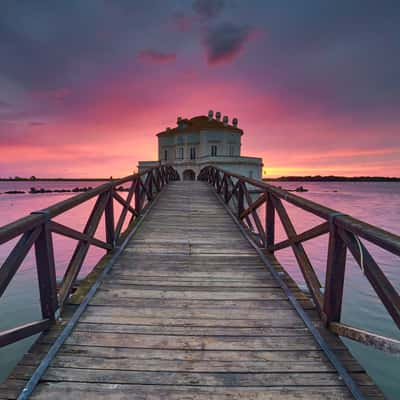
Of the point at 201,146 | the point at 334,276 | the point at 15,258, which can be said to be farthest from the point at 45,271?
the point at 201,146

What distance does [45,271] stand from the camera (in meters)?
2.44

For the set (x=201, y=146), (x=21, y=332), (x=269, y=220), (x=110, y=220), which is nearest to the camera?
(x=21, y=332)

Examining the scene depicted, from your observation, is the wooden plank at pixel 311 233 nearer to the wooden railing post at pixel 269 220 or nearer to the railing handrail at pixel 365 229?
the railing handrail at pixel 365 229

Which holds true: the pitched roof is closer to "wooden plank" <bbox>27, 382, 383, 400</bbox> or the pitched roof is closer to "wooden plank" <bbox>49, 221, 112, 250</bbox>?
"wooden plank" <bbox>49, 221, 112, 250</bbox>

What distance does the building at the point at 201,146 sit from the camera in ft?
130

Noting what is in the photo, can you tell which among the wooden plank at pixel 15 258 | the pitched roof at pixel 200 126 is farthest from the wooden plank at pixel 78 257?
the pitched roof at pixel 200 126

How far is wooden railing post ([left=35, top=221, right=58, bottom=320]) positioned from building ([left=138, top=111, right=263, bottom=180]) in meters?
35.7

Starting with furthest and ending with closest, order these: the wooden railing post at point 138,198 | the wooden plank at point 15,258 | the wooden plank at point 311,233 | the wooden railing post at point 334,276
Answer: the wooden railing post at point 138,198
the wooden plank at point 311,233
the wooden railing post at point 334,276
the wooden plank at point 15,258

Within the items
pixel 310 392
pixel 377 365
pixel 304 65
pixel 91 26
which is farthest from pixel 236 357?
pixel 304 65

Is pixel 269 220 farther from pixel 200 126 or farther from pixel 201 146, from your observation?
pixel 200 126

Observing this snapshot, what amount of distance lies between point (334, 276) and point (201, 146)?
4126 centimetres

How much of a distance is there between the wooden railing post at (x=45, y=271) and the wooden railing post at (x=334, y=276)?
9.35ft

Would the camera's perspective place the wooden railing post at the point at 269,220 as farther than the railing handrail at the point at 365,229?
Yes

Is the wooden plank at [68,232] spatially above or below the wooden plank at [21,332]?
above
